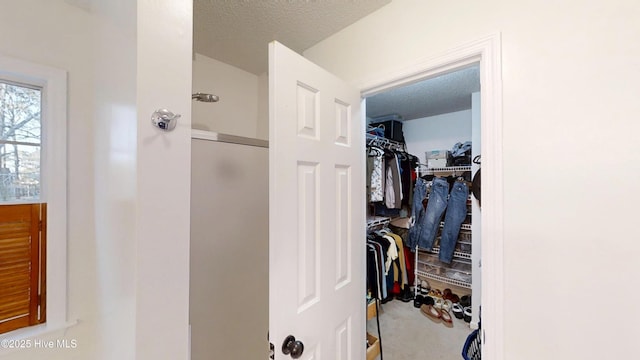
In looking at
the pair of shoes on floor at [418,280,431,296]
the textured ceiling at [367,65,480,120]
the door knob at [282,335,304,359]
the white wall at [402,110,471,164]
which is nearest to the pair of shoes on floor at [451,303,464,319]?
the pair of shoes on floor at [418,280,431,296]

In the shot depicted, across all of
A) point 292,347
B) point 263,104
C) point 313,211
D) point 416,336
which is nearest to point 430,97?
point 263,104

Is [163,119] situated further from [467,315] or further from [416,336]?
[467,315]

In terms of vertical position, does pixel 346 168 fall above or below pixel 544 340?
above

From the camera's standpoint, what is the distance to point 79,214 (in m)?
1.16

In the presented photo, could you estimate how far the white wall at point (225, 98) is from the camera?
5.63ft

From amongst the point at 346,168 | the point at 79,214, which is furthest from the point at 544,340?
the point at 79,214

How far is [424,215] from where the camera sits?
288cm

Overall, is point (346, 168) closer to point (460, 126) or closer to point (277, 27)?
point (277, 27)

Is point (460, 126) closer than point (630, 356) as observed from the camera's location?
No

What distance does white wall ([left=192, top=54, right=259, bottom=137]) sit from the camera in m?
1.72

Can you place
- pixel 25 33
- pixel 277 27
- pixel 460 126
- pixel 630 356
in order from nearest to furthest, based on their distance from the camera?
pixel 630 356
pixel 25 33
pixel 277 27
pixel 460 126

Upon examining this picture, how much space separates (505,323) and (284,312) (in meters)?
0.79

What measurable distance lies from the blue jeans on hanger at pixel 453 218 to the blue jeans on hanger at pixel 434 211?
0.08m

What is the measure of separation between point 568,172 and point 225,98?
2029 mm
